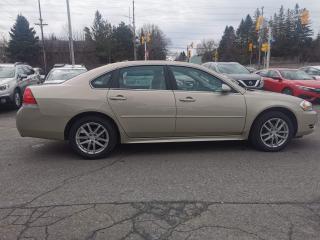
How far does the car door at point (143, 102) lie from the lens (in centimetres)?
501

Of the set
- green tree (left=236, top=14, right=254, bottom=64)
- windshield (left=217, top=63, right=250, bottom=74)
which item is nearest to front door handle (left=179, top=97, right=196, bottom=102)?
windshield (left=217, top=63, right=250, bottom=74)

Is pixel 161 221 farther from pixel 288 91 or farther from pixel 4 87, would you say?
pixel 288 91

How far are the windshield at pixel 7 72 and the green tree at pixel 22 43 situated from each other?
4647 cm

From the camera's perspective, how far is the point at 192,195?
3707 mm

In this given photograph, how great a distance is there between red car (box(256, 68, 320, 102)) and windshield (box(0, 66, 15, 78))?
10130 mm

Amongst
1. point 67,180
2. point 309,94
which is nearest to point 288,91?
point 309,94

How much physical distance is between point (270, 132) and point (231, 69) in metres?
8.90

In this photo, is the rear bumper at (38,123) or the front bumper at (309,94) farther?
the front bumper at (309,94)

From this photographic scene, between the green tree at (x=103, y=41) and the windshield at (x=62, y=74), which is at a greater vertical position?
the green tree at (x=103, y=41)

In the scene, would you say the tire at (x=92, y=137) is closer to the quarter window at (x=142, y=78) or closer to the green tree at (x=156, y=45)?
the quarter window at (x=142, y=78)

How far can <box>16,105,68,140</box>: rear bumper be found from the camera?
4914 millimetres

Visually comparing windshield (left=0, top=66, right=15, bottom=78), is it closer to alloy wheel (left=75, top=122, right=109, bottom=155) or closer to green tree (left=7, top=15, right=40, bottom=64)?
alloy wheel (left=75, top=122, right=109, bottom=155)

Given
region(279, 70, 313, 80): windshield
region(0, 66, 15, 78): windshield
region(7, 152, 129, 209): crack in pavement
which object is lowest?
region(7, 152, 129, 209): crack in pavement

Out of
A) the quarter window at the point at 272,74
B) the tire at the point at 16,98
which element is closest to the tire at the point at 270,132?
the quarter window at the point at 272,74
